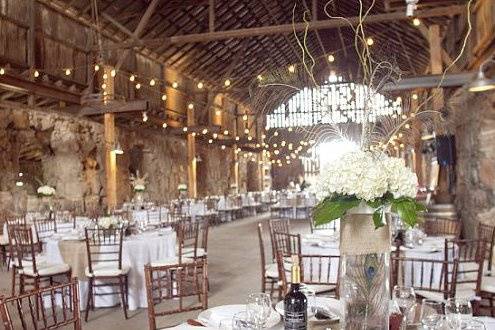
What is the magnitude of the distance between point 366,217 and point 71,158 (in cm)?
1141

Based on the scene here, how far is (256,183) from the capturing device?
26.6 m

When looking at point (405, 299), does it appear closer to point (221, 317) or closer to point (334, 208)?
point (334, 208)

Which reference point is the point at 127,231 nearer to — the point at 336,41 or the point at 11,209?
the point at 11,209

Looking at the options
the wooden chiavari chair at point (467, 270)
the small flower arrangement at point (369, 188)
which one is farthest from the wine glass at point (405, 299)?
the wooden chiavari chair at point (467, 270)

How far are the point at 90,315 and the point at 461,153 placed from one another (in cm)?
688

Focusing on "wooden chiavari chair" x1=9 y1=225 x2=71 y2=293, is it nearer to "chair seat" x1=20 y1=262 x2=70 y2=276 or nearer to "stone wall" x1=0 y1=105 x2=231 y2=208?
"chair seat" x1=20 y1=262 x2=70 y2=276

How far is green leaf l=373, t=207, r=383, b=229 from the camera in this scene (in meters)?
1.83

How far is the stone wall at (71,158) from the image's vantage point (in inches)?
404

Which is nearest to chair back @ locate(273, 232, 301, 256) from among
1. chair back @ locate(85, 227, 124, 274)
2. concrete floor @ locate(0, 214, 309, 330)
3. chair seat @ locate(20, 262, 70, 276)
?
concrete floor @ locate(0, 214, 309, 330)

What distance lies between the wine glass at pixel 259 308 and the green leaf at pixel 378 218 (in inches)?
22.6

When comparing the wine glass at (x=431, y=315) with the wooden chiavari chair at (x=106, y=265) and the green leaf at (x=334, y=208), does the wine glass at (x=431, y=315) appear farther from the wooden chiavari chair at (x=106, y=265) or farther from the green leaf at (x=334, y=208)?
the wooden chiavari chair at (x=106, y=265)

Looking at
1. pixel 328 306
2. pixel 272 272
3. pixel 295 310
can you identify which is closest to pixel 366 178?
pixel 295 310

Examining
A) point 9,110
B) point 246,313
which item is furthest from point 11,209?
point 246,313

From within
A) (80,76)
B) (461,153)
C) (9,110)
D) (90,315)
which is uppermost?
(80,76)
